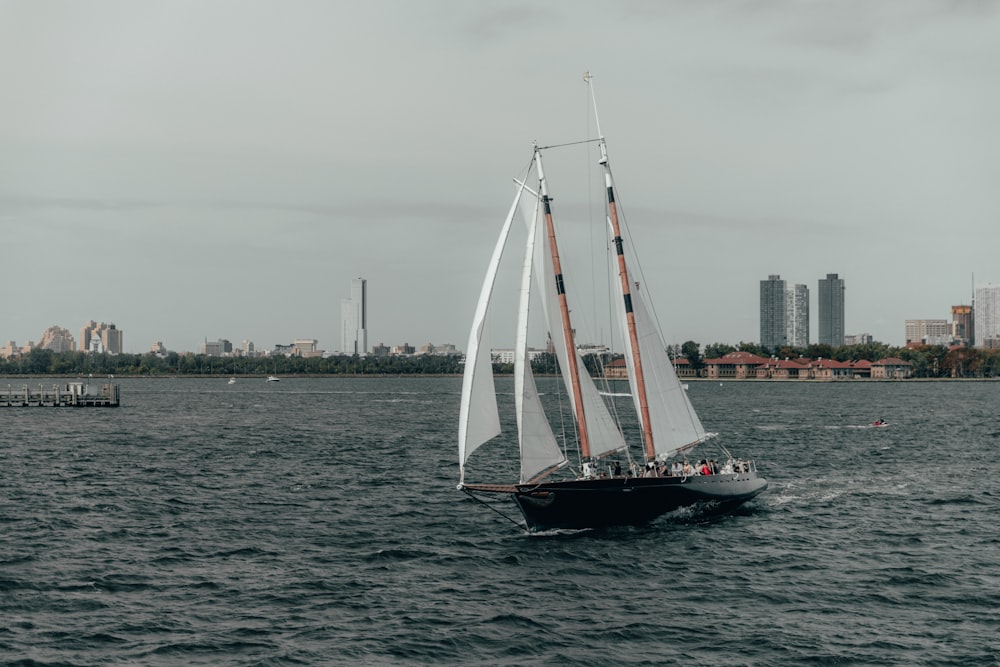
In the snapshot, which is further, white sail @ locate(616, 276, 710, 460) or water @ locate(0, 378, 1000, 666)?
white sail @ locate(616, 276, 710, 460)

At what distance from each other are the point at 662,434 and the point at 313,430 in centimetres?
7422

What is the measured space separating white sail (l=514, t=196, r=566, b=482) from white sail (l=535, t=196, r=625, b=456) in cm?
131

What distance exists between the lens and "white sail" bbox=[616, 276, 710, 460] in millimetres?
54812

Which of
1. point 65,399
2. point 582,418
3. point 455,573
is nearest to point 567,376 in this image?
point 582,418

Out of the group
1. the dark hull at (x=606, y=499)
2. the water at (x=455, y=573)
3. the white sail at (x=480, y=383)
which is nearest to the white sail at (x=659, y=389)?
the dark hull at (x=606, y=499)

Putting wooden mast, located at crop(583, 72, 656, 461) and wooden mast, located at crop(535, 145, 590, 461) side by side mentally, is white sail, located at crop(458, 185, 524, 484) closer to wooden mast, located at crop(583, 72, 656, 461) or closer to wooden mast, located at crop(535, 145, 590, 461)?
wooden mast, located at crop(535, 145, 590, 461)

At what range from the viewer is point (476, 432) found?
43.2 meters

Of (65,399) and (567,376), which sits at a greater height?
(567,376)

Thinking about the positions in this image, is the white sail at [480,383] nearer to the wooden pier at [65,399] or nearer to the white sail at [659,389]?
the white sail at [659,389]

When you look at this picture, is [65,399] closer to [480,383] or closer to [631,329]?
[631,329]

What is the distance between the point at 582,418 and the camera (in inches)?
1956

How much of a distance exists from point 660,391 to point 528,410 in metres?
12.2

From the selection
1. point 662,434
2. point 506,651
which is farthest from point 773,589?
point 662,434

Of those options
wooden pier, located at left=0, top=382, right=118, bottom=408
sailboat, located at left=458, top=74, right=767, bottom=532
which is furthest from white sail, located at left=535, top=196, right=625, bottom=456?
wooden pier, located at left=0, top=382, right=118, bottom=408
